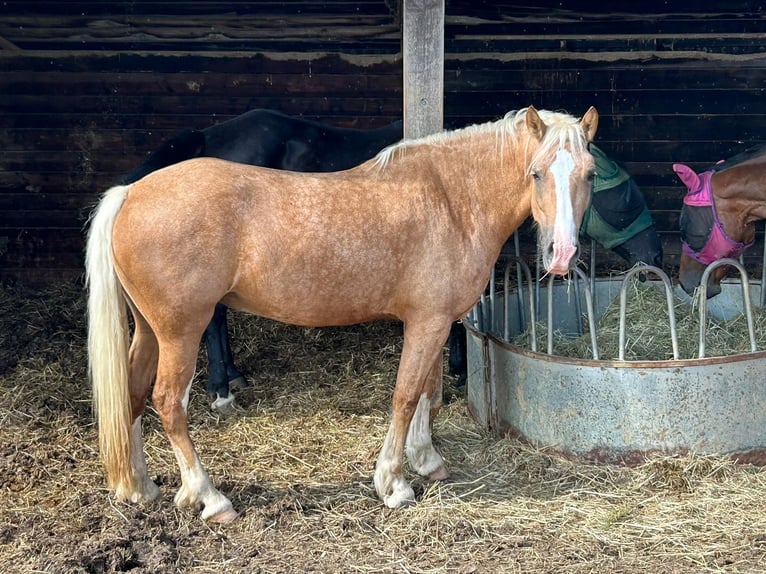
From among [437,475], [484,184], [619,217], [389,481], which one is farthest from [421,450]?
[619,217]

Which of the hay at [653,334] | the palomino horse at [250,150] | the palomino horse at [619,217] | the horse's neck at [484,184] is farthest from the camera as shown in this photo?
the palomino horse at [619,217]

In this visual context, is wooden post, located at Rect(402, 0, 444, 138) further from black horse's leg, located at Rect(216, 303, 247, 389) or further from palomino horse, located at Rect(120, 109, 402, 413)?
black horse's leg, located at Rect(216, 303, 247, 389)

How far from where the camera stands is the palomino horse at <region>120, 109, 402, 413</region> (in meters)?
5.47

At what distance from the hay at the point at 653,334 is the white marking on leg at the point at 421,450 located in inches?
41.8

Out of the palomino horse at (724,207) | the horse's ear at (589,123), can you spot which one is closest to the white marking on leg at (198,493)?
the horse's ear at (589,123)

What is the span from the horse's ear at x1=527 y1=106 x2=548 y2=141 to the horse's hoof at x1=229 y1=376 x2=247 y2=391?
9.20 feet

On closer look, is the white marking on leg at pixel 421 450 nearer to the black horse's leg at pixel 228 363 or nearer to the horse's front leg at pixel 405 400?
the horse's front leg at pixel 405 400

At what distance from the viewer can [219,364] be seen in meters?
5.43

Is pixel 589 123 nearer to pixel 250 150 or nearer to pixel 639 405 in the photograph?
pixel 639 405

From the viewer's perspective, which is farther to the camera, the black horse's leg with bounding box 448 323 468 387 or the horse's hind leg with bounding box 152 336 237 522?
the black horse's leg with bounding box 448 323 468 387

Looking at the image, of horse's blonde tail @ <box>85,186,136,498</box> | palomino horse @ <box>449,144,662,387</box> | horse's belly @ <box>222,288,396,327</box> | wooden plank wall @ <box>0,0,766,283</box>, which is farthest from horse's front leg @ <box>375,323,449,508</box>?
wooden plank wall @ <box>0,0,766,283</box>

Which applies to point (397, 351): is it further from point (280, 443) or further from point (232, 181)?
point (232, 181)

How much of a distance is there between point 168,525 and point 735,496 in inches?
103

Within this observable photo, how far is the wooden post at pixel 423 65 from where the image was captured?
4504 millimetres
